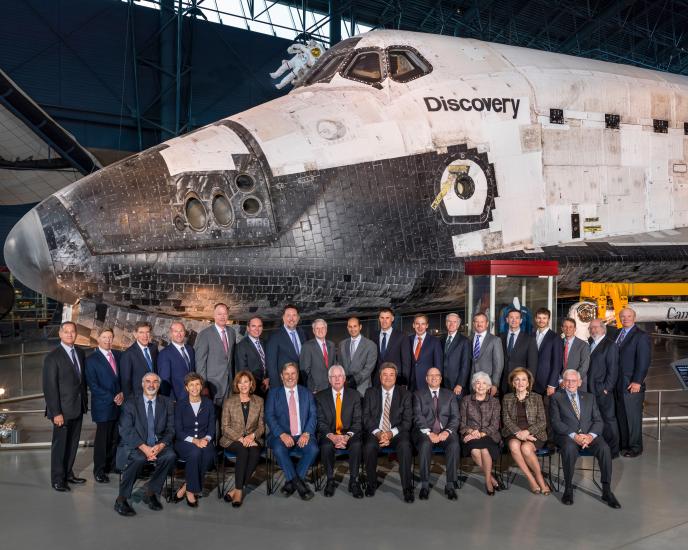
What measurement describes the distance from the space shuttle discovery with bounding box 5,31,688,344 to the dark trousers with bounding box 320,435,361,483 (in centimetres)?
139

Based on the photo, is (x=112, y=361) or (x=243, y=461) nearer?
(x=243, y=461)

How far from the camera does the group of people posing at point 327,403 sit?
4328 millimetres

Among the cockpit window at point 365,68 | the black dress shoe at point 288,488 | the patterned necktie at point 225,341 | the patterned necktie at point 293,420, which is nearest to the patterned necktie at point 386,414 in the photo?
the patterned necktie at point 293,420

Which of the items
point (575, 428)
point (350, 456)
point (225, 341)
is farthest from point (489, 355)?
point (225, 341)

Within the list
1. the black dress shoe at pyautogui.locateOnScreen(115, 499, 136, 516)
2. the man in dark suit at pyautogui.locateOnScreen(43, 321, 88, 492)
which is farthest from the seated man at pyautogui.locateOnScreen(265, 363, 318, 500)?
the man in dark suit at pyautogui.locateOnScreen(43, 321, 88, 492)

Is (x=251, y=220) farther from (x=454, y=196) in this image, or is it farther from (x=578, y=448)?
(x=578, y=448)

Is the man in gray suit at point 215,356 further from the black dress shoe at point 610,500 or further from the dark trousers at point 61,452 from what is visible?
the black dress shoe at point 610,500

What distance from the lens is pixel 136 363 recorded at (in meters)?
4.81

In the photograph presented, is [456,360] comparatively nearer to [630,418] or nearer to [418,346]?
[418,346]

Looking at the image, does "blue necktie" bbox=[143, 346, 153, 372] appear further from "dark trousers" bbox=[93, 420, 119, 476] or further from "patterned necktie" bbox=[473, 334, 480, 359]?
"patterned necktie" bbox=[473, 334, 480, 359]

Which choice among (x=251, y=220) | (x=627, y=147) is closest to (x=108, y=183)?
(x=251, y=220)

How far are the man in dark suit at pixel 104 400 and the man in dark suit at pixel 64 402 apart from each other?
9cm

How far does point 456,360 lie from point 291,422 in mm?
1357

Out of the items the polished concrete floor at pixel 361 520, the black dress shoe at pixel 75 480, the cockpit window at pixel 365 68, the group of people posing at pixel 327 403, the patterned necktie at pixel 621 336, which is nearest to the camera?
the polished concrete floor at pixel 361 520
